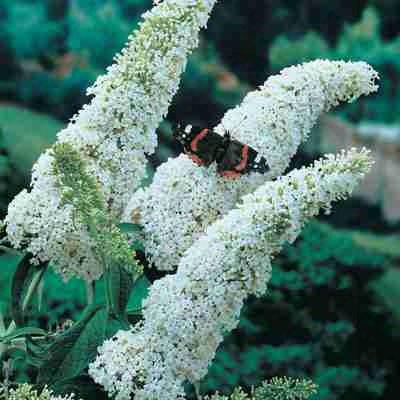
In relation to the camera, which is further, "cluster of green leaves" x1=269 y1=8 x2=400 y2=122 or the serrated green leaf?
"cluster of green leaves" x1=269 y1=8 x2=400 y2=122

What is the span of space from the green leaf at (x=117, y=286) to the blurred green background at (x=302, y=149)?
52 cm

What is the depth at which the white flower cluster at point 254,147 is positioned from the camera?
1739mm

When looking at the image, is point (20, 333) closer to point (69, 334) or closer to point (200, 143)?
point (69, 334)

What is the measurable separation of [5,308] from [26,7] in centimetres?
573

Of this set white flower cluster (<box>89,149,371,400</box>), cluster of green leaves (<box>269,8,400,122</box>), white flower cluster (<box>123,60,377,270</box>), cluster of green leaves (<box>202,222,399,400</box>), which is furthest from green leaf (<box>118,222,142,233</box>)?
cluster of green leaves (<box>269,8,400,122</box>)

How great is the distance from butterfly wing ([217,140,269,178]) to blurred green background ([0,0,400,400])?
65 centimetres

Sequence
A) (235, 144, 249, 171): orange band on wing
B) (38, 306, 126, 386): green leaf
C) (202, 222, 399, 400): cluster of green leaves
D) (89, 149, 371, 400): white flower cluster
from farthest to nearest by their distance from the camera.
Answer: (202, 222, 399, 400): cluster of green leaves < (235, 144, 249, 171): orange band on wing < (38, 306, 126, 386): green leaf < (89, 149, 371, 400): white flower cluster

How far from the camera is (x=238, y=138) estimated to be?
5.90 feet

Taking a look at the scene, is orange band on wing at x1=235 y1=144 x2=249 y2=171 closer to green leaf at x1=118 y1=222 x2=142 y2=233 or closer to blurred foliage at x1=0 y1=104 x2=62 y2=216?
green leaf at x1=118 y1=222 x2=142 y2=233

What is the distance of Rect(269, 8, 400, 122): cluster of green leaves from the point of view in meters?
8.89

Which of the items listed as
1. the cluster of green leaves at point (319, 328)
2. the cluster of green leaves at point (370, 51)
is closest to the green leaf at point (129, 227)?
the cluster of green leaves at point (319, 328)

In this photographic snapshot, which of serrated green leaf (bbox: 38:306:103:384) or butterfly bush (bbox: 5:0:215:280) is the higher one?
butterfly bush (bbox: 5:0:215:280)

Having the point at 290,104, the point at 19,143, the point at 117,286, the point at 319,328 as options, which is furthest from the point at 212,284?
the point at 19,143

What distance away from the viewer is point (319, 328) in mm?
3893
